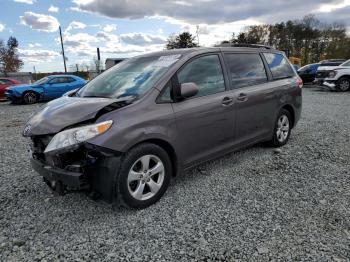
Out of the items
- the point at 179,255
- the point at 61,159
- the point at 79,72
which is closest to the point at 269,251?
the point at 179,255

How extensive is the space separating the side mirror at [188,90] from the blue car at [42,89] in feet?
42.5

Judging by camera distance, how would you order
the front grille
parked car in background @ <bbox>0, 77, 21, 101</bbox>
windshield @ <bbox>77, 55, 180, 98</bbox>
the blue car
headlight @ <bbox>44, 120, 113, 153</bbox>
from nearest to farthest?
headlight @ <bbox>44, 120, 113, 153</bbox>
the front grille
windshield @ <bbox>77, 55, 180, 98</bbox>
the blue car
parked car in background @ <bbox>0, 77, 21, 101</bbox>

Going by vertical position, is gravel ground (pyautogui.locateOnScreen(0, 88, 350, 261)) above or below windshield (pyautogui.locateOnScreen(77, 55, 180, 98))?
below

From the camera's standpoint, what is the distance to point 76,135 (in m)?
2.95

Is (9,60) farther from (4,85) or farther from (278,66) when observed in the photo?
(278,66)

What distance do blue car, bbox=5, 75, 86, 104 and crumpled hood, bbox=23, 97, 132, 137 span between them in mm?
12479

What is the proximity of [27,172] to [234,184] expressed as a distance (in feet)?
9.87

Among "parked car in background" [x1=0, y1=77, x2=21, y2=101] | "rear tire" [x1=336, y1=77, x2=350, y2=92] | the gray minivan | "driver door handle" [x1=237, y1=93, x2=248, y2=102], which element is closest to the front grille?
the gray minivan

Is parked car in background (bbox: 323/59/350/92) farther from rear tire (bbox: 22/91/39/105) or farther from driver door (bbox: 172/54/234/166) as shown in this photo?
rear tire (bbox: 22/91/39/105)

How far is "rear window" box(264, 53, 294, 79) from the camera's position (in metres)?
5.18

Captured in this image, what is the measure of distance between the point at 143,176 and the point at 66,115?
1004 mm

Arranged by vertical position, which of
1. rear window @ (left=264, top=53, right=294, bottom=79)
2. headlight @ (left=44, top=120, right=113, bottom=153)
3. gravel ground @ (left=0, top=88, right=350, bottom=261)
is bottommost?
gravel ground @ (left=0, top=88, right=350, bottom=261)

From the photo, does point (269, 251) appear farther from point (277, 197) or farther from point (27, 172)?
point (27, 172)

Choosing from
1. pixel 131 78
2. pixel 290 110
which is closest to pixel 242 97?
pixel 131 78
